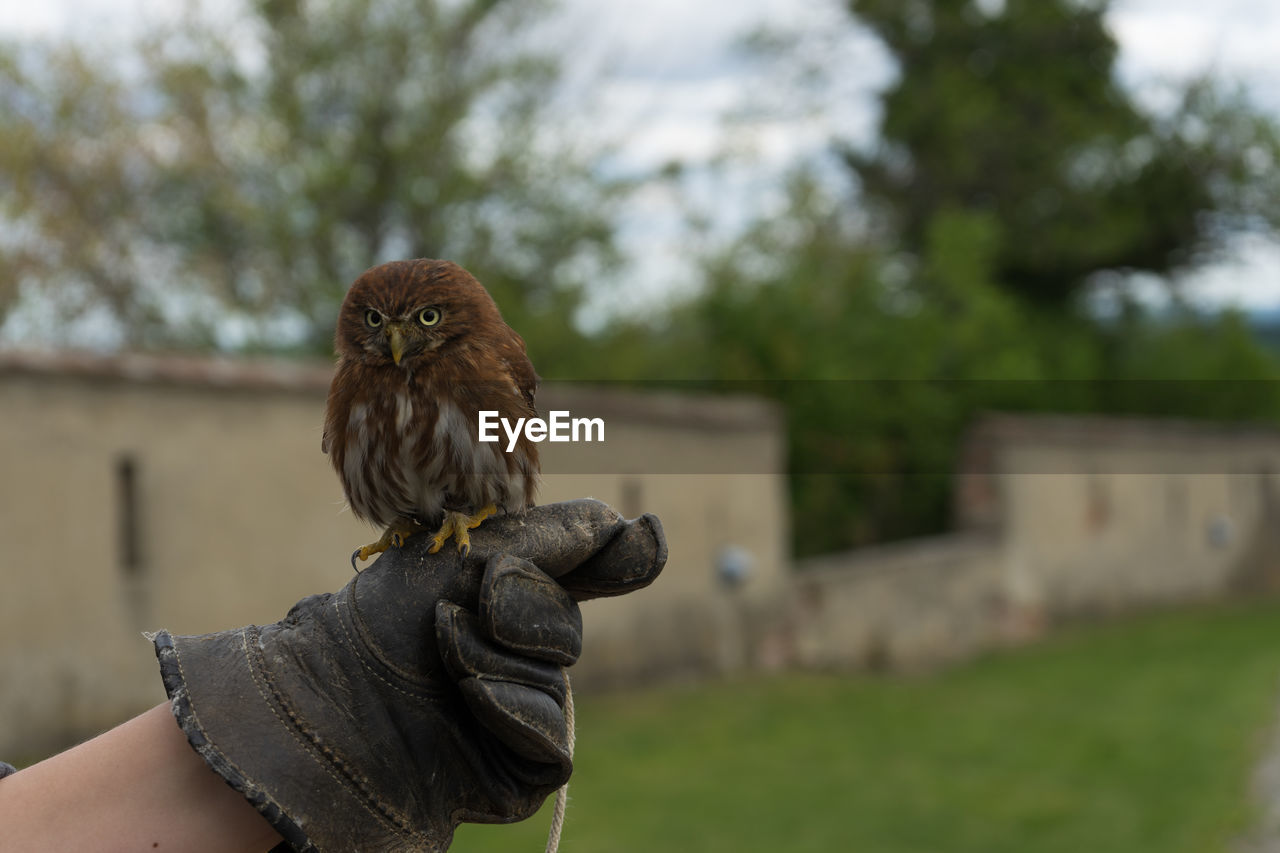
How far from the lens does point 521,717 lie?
2.31 m

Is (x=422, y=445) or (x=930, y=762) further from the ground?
(x=422, y=445)

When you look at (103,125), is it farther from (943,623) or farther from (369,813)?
(369,813)

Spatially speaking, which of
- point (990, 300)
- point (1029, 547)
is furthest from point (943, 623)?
point (990, 300)

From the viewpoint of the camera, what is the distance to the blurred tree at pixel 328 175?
1602cm

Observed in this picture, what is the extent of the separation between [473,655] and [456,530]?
0.29 metres

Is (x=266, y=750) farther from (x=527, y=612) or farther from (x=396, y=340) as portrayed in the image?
(x=396, y=340)

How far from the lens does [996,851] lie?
740 centimetres

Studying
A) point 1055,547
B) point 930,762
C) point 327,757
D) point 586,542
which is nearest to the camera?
point 327,757

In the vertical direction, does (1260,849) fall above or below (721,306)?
below

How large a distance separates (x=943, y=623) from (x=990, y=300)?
5.30 m

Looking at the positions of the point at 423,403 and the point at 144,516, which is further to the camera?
the point at 144,516

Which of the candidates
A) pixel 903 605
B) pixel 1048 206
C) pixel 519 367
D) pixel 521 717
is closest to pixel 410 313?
pixel 519 367

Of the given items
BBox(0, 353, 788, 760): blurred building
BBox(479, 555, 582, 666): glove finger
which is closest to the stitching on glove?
BBox(479, 555, 582, 666): glove finger

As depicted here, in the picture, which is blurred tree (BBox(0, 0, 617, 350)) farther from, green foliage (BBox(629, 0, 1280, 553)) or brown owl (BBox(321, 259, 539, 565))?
brown owl (BBox(321, 259, 539, 565))
